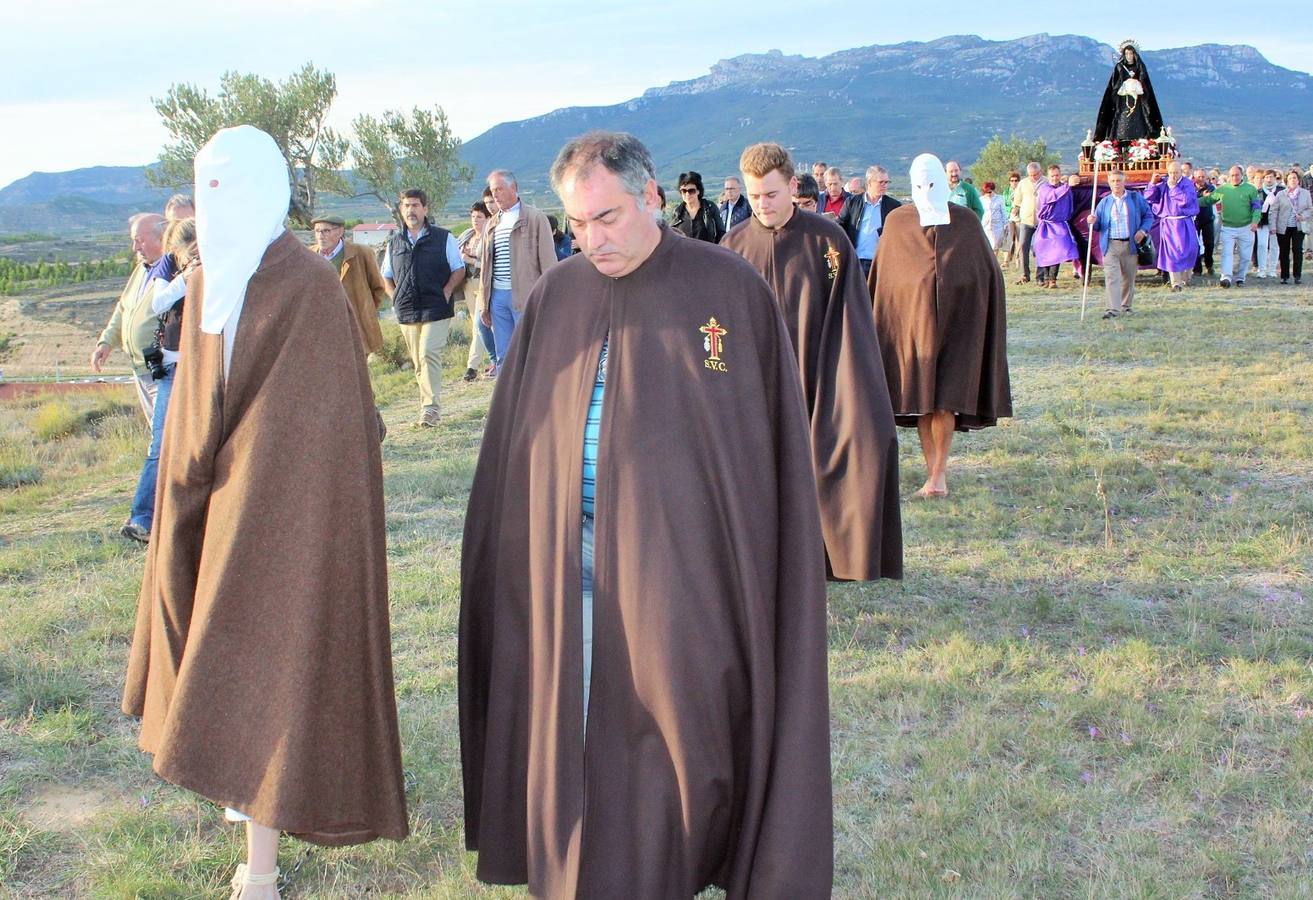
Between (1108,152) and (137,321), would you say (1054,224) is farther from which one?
(137,321)

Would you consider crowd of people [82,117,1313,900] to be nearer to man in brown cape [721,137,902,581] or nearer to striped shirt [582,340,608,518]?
striped shirt [582,340,608,518]

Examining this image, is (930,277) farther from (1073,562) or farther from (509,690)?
(509,690)

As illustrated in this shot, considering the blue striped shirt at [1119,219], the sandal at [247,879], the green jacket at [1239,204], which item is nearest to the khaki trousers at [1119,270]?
the blue striped shirt at [1119,219]

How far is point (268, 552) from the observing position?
3.09m

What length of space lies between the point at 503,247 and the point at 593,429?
796 cm

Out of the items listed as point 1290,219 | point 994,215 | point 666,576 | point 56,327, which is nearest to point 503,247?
point 666,576

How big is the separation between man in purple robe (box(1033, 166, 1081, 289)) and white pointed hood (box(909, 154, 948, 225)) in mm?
13014

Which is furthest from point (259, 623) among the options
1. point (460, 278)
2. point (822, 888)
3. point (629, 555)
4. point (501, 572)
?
point (460, 278)

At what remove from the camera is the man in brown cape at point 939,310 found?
711 cm

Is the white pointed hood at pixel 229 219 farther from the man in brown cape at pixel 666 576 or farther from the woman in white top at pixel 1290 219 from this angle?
the woman in white top at pixel 1290 219

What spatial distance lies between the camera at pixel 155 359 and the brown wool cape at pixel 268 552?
3.54 m

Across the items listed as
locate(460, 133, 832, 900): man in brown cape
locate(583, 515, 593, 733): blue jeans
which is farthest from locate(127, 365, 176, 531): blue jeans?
locate(460, 133, 832, 900): man in brown cape

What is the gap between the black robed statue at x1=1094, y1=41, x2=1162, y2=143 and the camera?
2142 centimetres

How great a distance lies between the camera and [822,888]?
9.86 feet
